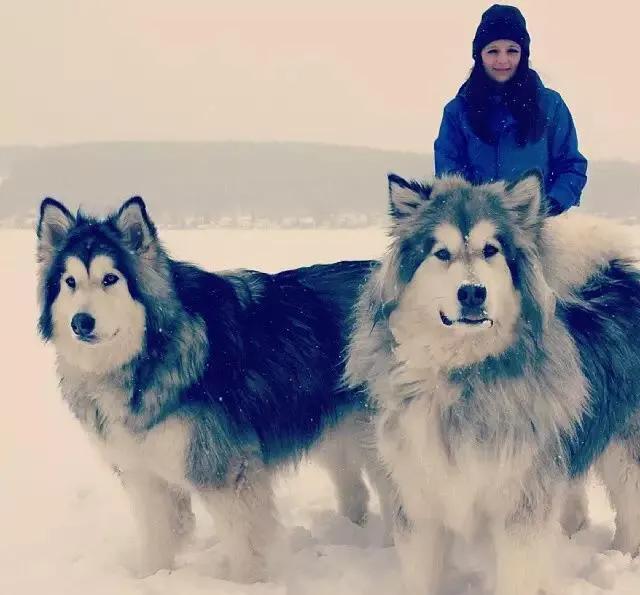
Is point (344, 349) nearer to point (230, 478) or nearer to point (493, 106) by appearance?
point (230, 478)

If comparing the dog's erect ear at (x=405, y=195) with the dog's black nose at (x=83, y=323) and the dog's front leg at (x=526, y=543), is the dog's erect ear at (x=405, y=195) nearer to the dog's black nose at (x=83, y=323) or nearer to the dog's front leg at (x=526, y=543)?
the dog's front leg at (x=526, y=543)

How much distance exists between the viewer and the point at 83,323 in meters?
2.77

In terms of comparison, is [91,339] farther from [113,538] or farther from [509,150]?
[509,150]

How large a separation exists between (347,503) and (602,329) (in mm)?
1732

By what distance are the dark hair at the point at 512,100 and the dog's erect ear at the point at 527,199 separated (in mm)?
923

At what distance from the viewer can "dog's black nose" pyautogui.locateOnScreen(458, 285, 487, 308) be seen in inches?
92.3

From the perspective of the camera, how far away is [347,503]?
12.8 ft

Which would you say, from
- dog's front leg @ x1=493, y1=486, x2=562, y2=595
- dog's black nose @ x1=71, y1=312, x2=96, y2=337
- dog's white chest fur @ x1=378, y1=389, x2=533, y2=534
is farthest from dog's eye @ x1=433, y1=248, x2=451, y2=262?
dog's black nose @ x1=71, y1=312, x2=96, y2=337

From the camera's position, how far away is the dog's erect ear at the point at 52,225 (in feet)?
9.72

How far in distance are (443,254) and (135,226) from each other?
135cm

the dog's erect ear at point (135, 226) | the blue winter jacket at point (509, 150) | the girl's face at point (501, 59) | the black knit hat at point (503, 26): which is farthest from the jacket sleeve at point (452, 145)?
the dog's erect ear at point (135, 226)

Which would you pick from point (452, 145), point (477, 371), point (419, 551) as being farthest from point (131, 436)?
point (452, 145)

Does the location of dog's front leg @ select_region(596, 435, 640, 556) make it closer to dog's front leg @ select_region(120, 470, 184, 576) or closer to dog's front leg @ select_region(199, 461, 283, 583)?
dog's front leg @ select_region(199, 461, 283, 583)

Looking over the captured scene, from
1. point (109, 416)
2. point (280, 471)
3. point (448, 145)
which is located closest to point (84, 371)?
point (109, 416)
